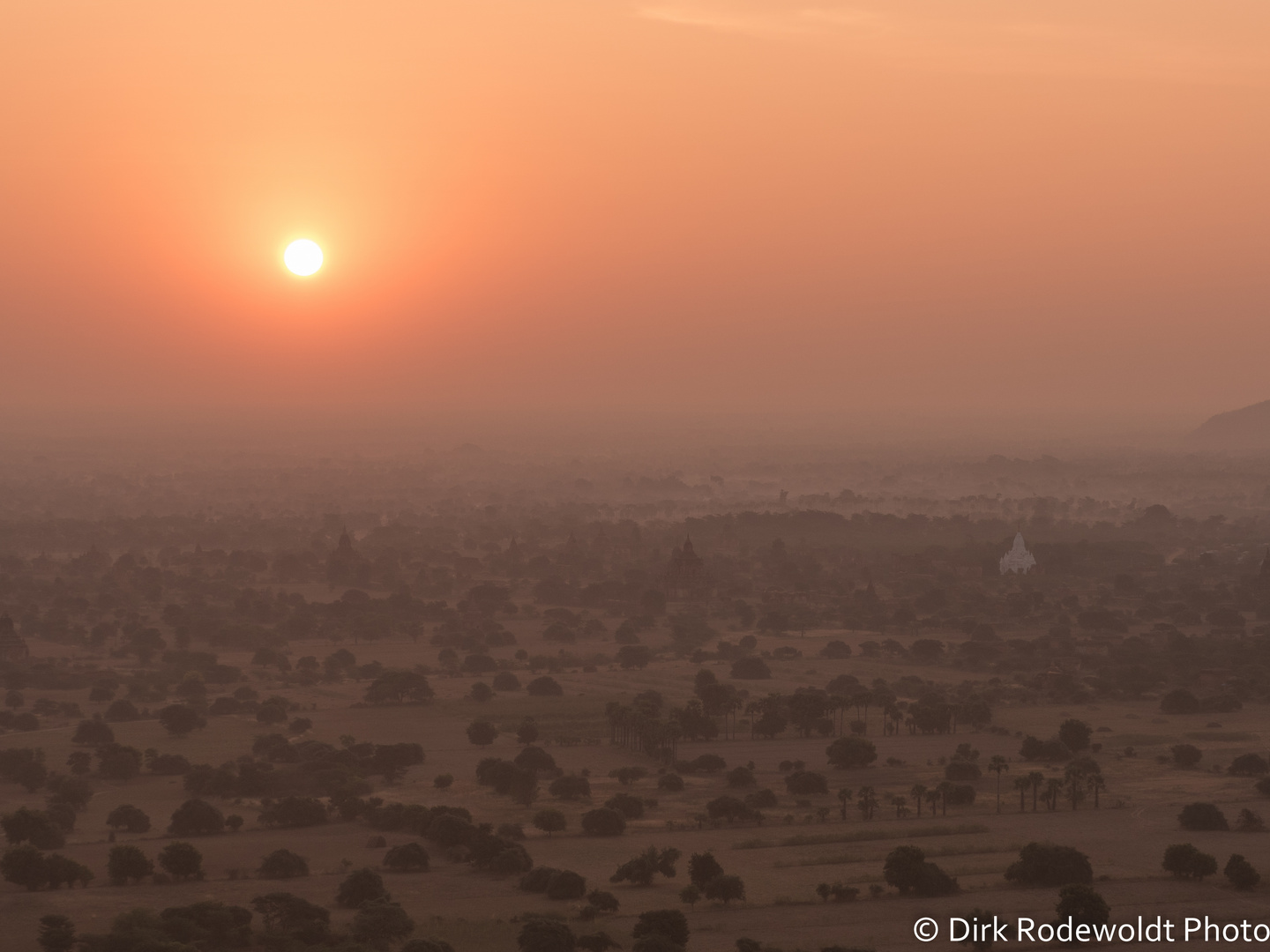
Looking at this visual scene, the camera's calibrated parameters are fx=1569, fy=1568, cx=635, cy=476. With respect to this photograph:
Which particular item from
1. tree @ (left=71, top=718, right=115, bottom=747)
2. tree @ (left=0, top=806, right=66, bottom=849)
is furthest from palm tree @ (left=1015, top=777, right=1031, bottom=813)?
tree @ (left=71, top=718, right=115, bottom=747)

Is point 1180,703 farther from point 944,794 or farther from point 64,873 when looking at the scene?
point 64,873

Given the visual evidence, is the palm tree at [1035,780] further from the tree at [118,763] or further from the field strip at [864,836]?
the tree at [118,763]

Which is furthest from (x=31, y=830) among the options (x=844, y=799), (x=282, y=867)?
(x=844, y=799)

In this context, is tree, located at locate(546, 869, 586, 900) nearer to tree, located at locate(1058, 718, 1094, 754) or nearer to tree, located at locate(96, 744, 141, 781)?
tree, located at locate(96, 744, 141, 781)

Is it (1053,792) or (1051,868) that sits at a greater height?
(1053,792)

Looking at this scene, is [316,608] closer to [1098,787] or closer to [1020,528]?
[1098,787]
